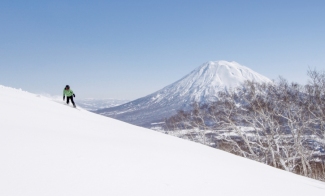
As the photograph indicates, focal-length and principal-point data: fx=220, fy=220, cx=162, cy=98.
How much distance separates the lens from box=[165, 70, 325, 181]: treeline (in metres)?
18.5

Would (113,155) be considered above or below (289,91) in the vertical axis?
below

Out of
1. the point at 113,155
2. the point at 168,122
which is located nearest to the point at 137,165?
the point at 113,155

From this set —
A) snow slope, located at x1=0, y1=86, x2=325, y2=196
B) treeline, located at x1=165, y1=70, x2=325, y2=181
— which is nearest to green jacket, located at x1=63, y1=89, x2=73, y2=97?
snow slope, located at x1=0, y1=86, x2=325, y2=196

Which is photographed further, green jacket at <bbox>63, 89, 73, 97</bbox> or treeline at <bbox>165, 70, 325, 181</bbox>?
treeline at <bbox>165, 70, 325, 181</bbox>

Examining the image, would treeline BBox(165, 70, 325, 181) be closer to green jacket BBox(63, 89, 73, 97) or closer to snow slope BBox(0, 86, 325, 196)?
green jacket BBox(63, 89, 73, 97)

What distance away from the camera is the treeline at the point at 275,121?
728 inches

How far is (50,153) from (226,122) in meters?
21.0

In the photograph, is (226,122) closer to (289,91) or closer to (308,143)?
(289,91)

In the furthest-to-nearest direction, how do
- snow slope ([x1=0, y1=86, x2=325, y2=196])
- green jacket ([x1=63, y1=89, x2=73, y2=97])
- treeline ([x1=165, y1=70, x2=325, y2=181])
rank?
treeline ([x1=165, y1=70, x2=325, y2=181])
green jacket ([x1=63, y1=89, x2=73, y2=97])
snow slope ([x1=0, y1=86, x2=325, y2=196])

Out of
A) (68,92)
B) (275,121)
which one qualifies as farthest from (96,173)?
(275,121)

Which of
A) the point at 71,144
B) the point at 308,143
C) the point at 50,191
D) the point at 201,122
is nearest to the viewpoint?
the point at 50,191

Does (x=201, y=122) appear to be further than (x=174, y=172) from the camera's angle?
Yes

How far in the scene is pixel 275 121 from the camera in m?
19.9

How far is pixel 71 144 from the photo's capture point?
4742 mm
